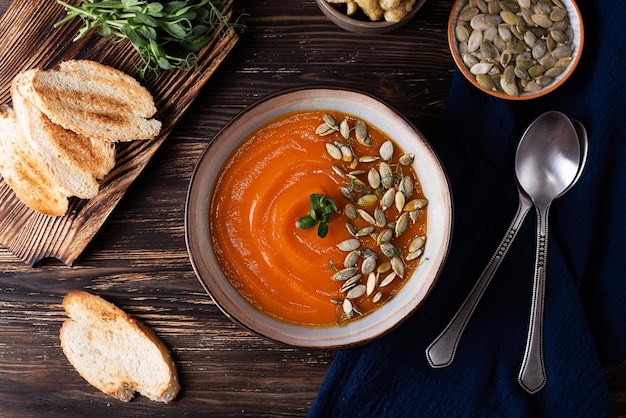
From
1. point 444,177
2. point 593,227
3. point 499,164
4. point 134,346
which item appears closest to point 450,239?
point 444,177

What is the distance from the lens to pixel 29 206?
221cm

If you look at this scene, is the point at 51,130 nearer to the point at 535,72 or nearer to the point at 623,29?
the point at 535,72

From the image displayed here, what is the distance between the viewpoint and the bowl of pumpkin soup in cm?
199

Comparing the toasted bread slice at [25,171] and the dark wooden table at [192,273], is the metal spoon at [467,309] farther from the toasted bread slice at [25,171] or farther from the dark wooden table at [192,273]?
the toasted bread slice at [25,171]

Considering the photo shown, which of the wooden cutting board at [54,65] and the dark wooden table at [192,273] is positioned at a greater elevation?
the wooden cutting board at [54,65]

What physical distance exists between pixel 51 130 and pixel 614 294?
2132 mm

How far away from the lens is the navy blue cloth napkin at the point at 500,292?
215 cm

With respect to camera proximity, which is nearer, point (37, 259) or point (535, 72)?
point (535, 72)

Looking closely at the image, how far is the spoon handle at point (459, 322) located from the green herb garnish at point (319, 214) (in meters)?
0.60

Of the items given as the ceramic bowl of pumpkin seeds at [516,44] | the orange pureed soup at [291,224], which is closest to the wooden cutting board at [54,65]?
the orange pureed soup at [291,224]

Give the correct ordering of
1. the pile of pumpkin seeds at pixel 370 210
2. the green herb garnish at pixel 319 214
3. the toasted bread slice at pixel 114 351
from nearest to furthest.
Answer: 1. the green herb garnish at pixel 319 214
2. the pile of pumpkin seeds at pixel 370 210
3. the toasted bread slice at pixel 114 351

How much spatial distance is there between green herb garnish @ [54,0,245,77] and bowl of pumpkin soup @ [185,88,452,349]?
1.22 feet

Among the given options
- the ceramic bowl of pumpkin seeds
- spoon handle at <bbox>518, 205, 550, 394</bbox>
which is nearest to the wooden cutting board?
the ceramic bowl of pumpkin seeds

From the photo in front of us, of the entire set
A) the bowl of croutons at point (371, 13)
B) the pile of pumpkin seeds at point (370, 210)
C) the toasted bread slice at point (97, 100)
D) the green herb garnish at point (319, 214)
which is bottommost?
the pile of pumpkin seeds at point (370, 210)
